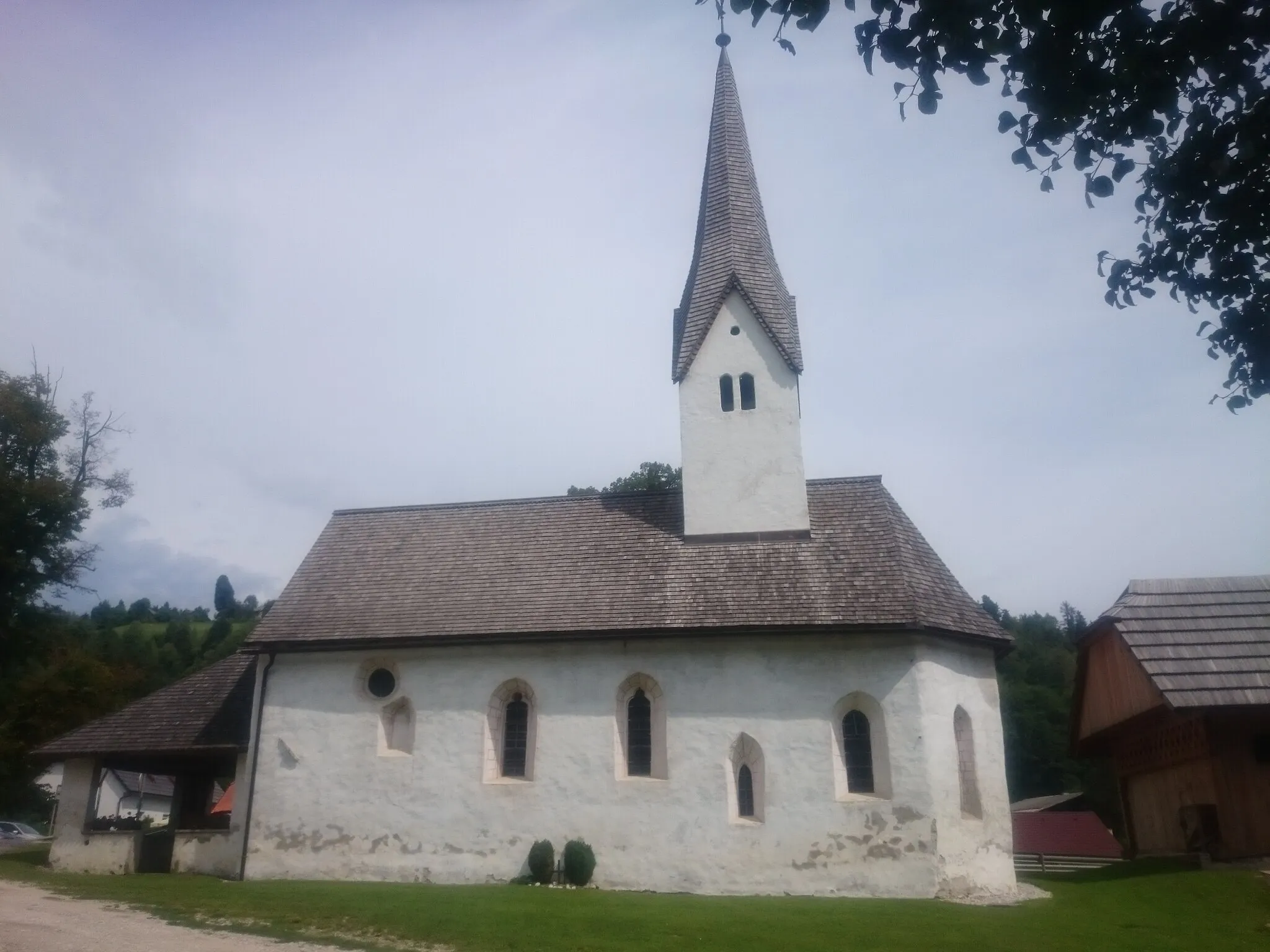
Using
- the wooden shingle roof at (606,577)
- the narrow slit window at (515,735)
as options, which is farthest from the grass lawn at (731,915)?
the wooden shingle roof at (606,577)

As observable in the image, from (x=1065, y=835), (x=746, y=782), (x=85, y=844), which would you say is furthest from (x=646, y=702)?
(x=1065, y=835)

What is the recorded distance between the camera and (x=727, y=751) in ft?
63.1

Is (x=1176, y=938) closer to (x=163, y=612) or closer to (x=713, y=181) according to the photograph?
(x=713, y=181)

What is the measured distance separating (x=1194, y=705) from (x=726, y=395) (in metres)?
11.9

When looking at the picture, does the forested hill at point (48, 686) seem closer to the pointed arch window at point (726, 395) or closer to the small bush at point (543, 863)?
the small bush at point (543, 863)

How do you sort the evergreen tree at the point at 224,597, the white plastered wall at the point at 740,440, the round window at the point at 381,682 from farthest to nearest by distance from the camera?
the evergreen tree at the point at 224,597 < the white plastered wall at the point at 740,440 < the round window at the point at 381,682

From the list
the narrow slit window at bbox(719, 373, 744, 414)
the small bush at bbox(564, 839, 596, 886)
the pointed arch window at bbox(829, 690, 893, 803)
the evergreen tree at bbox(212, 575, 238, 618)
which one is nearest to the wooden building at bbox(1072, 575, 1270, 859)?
the pointed arch window at bbox(829, 690, 893, 803)

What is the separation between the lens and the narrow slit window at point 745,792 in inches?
752

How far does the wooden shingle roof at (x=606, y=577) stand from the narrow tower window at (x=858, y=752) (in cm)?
190

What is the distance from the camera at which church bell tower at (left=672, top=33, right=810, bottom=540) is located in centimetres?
2264

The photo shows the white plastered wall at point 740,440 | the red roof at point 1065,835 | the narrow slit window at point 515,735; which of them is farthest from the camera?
the red roof at point 1065,835

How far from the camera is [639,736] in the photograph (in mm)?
20047

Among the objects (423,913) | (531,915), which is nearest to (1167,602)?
(531,915)

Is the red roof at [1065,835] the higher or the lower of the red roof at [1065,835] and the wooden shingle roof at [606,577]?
the lower
